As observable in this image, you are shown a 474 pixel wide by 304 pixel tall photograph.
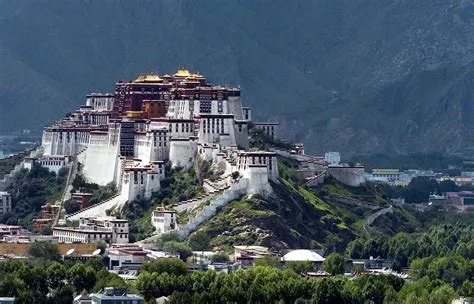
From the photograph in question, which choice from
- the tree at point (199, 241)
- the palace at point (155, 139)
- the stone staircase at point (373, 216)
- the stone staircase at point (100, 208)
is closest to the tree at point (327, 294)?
the tree at point (199, 241)

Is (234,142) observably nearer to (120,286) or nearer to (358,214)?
(358,214)

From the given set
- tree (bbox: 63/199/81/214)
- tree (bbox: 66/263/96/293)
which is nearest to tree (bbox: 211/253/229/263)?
tree (bbox: 66/263/96/293)

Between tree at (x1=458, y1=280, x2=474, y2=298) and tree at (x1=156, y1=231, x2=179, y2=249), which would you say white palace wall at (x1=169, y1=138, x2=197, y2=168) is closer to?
tree at (x1=156, y1=231, x2=179, y2=249)

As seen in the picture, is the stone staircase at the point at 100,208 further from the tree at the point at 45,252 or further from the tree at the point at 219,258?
the tree at the point at 219,258

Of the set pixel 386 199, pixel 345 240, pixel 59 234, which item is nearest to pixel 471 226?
pixel 386 199

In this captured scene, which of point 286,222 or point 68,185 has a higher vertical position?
point 68,185

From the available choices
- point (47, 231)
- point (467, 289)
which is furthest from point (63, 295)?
point (47, 231)

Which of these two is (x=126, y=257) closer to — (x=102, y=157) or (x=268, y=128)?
(x=102, y=157)
